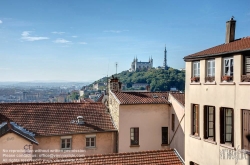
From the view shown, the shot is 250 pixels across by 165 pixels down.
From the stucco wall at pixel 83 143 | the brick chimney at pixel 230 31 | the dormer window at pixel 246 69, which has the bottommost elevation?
the stucco wall at pixel 83 143

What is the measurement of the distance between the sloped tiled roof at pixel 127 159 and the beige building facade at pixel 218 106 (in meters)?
1.79

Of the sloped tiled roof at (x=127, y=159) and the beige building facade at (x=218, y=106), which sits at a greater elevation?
the beige building facade at (x=218, y=106)

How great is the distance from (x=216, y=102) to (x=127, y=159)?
6.94 metres

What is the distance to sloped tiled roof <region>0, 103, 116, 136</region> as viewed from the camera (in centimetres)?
2416

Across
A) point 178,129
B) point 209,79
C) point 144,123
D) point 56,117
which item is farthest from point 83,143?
point 209,79

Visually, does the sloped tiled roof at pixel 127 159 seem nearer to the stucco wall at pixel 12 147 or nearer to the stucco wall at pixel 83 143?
the stucco wall at pixel 12 147

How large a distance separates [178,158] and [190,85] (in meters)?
5.33

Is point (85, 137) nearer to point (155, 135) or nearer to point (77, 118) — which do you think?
point (77, 118)

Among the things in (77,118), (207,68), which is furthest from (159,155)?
(77,118)

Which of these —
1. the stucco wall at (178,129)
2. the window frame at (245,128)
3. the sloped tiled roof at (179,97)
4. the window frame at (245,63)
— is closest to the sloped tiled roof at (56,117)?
the stucco wall at (178,129)

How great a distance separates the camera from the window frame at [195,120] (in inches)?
619

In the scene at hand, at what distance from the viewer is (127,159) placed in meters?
17.3

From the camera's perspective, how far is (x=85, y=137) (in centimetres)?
2495

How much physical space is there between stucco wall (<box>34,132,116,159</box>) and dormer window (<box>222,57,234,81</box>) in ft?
48.0
